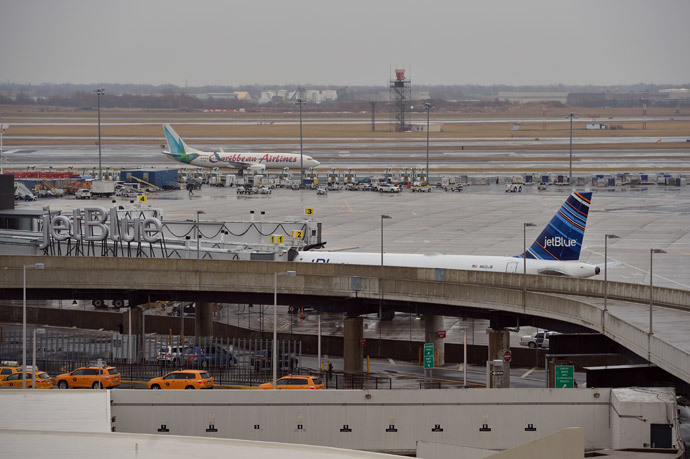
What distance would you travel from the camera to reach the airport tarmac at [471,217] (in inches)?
4702

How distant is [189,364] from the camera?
254 ft

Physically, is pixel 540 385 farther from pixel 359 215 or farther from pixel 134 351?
pixel 359 215

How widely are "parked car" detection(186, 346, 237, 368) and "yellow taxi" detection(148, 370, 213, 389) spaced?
8.00 metres

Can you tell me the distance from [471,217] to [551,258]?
2633 inches

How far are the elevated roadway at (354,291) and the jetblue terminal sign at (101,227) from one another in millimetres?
8676

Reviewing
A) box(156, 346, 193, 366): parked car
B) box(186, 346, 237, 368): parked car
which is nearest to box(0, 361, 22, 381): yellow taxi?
box(156, 346, 193, 366): parked car

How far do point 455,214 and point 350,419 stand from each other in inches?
4255

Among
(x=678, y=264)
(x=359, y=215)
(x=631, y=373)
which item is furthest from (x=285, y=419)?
(x=359, y=215)

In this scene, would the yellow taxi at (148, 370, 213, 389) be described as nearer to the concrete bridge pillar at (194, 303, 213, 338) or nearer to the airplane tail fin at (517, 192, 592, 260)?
the concrete bridge pillar at (194, 303, 213, 338)

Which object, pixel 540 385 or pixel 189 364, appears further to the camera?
pixel 189 364

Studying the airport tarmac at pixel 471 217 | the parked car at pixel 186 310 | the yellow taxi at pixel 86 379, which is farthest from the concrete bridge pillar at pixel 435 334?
the airport tarmac at pixel 471 217

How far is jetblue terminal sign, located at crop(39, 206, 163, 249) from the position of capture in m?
95.5

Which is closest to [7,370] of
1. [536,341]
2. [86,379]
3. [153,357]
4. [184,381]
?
[86,379]

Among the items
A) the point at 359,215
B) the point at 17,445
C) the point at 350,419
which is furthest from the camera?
the point at 359,215
